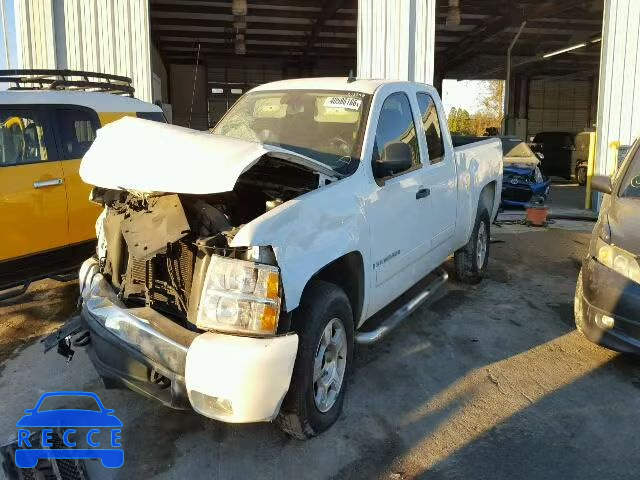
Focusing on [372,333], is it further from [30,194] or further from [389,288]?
[30,194]

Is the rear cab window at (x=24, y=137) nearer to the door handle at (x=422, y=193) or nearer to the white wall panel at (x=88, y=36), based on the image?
the door handle at (x=422, y=193)

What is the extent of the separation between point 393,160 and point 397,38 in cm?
785

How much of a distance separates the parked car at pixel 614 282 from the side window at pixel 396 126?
5.11 feet

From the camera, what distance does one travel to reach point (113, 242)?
3570 millimetres

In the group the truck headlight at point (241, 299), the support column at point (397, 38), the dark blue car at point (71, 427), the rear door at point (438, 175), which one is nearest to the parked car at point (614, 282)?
the rear door at point (438, 175)

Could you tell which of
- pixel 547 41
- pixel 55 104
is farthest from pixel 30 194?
pixel 547 41

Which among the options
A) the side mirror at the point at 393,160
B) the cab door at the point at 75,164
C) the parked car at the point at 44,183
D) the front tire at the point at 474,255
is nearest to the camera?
the side mirror at the point at 393,160

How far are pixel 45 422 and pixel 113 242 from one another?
108 centimetres

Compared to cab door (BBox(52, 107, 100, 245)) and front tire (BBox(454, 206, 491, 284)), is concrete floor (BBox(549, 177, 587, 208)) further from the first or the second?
cab door (BBox(52, 107, 100, 245))

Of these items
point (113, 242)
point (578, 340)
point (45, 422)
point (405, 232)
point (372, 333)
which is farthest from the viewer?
point (578, 340)

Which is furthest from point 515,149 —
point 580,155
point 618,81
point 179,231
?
point 179,231

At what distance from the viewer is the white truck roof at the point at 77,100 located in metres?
5.18

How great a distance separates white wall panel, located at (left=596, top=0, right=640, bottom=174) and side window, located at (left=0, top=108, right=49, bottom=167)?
9963 mm

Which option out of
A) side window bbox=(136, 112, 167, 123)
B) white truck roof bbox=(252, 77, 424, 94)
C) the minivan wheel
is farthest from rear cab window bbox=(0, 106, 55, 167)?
the minivan wheel
